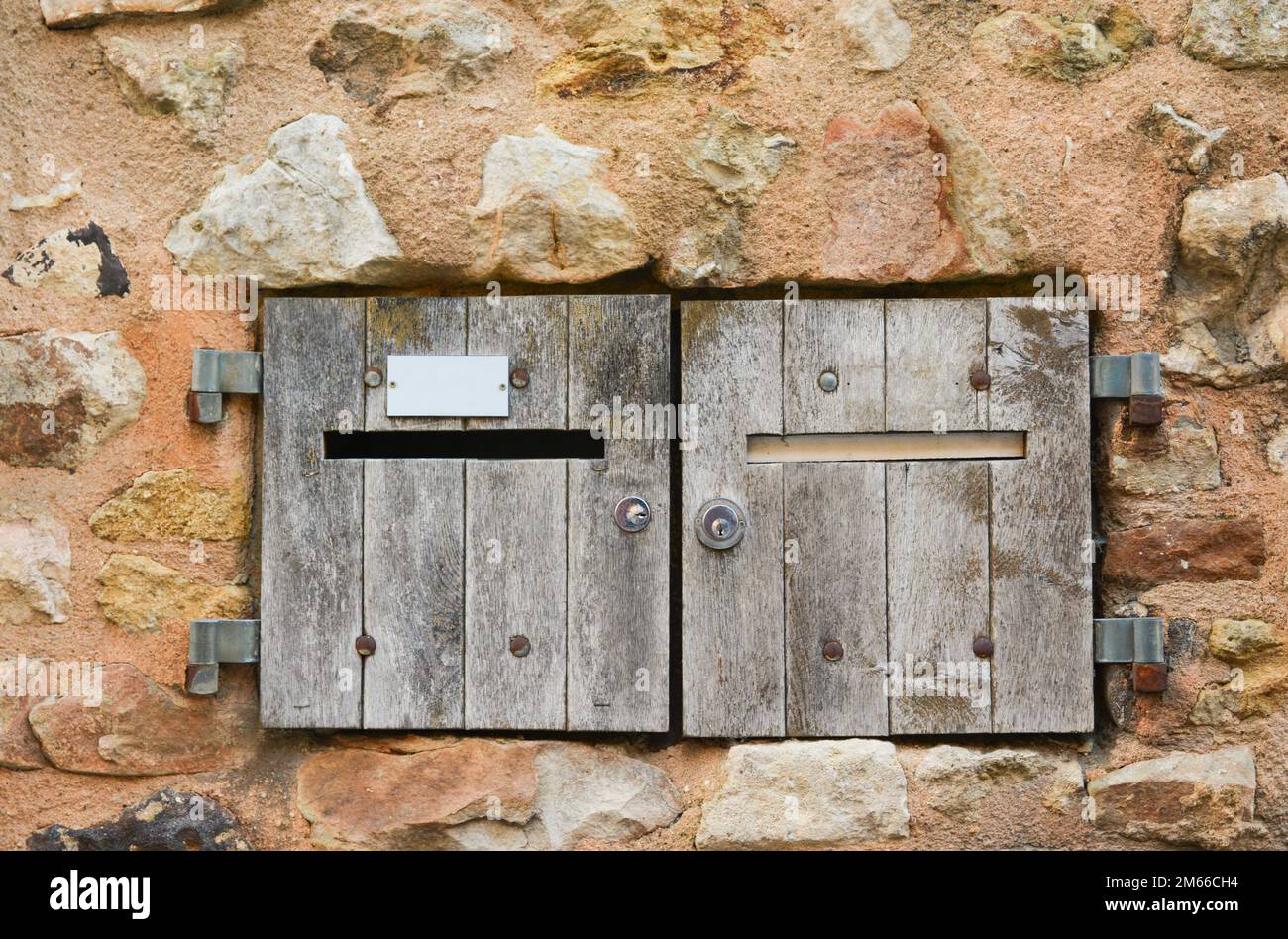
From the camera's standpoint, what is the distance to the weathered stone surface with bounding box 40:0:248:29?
2098mm

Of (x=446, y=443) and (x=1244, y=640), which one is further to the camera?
(x=446, y=443)

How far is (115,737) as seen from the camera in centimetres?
208

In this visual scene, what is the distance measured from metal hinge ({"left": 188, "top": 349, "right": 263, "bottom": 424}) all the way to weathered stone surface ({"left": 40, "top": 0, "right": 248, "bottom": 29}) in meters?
0.66

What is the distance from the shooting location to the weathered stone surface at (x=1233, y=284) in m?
2.03

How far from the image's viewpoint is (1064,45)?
2074 millimetres

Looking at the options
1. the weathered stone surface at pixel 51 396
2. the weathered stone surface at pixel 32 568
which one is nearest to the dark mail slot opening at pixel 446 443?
the weathered stone surface at pixel 51 396

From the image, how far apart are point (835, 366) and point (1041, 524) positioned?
497 mm

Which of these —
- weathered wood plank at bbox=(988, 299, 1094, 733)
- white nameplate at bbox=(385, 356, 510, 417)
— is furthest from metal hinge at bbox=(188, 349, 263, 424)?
weathered wood plank at bbox=(988, 299, 1094, 733)

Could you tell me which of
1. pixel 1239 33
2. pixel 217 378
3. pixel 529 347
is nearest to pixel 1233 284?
pixel 1239 33

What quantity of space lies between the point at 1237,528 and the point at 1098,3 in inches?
40.8

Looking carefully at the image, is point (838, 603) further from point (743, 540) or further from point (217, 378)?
point (217, 378)

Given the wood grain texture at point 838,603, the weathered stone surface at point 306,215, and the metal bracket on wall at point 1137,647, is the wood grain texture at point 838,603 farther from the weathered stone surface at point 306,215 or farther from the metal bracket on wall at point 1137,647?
the weathered stone surface at point 306,215

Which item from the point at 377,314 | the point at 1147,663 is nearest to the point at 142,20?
the point at 377,314

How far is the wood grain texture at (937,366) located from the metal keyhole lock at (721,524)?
34 centimetres
